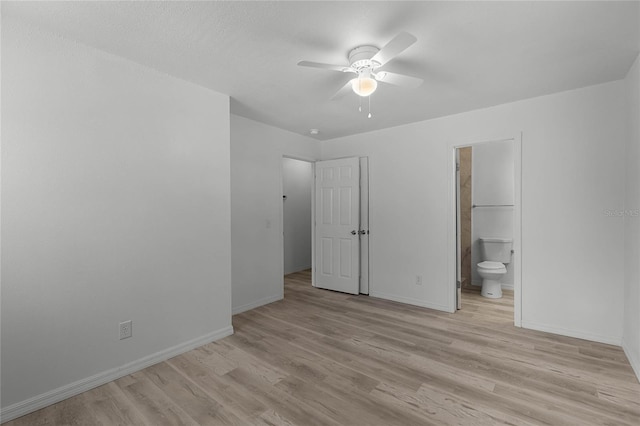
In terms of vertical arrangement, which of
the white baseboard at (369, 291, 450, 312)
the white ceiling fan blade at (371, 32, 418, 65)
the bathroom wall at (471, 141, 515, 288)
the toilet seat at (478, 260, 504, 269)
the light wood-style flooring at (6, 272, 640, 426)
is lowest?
the light wood-style flooring at (6, 272, 640, 426)

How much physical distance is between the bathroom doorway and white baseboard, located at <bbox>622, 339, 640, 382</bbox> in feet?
5.04

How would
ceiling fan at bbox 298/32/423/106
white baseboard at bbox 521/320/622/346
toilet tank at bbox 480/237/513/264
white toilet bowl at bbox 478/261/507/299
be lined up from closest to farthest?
ceiling fan at bbox 298/32/423/106 < white baseboard at bbox 521/320/622/346 < white toilet bowl at bbox 478/261/507/299 < toilet tank at bbox 480/237/513/264

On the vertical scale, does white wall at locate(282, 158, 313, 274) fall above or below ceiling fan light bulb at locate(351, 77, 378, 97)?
below

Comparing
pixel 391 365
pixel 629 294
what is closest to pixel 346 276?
pixel 391 365

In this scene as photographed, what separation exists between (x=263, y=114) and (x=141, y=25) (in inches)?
70.3

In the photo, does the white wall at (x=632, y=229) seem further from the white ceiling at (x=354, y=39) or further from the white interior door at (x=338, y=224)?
the white interior door at (x=338, y=224)

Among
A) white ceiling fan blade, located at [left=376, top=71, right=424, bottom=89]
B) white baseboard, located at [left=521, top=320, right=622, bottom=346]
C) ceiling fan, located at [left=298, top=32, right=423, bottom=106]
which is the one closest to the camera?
ceiling fan, located at [left=298, top=32, right=423, bottom=106]

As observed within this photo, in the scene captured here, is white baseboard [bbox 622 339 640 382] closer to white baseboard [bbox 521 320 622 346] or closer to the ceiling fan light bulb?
white baseboard [bbox 521 320 622 346]

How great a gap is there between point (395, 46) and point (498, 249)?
3979 mm

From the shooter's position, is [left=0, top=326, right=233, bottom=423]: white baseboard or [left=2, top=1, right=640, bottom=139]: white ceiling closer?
[left=2, top=1, right=640, bottom=139]: white ceiling

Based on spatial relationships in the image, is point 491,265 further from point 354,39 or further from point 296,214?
point 354,39

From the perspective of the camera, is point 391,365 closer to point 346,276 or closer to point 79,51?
point 346,276

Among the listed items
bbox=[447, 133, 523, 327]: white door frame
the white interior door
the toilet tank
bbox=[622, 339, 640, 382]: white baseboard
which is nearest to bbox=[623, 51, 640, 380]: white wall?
bbox=[622, 339, 640, 382]: white baseboard

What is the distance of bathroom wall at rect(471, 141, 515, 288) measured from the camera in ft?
15.5
